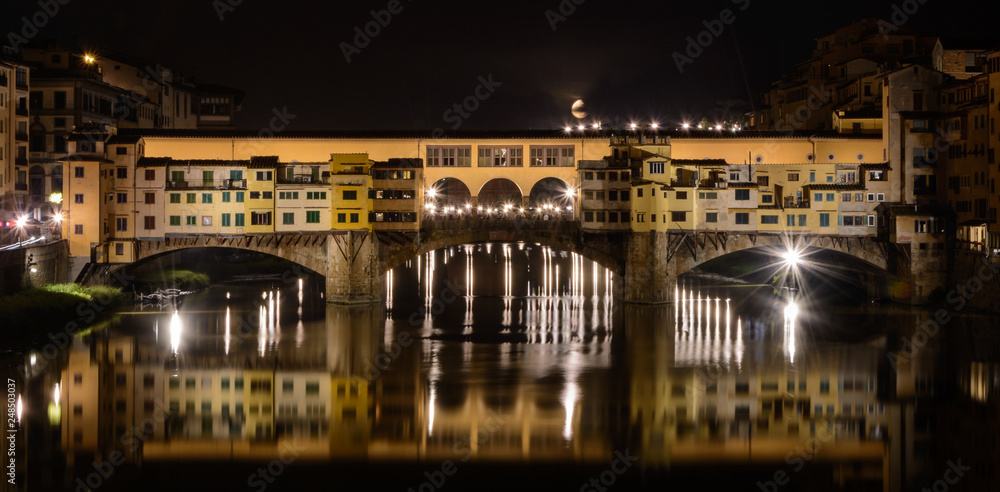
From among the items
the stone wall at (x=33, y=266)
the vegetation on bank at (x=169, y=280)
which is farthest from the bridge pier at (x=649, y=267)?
the stone wall at (x=33, y=266)

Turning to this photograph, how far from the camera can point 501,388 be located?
103ft

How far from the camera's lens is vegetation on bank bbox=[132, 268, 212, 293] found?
5212 centimetres

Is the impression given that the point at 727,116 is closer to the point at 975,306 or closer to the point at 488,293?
the point at 488,293

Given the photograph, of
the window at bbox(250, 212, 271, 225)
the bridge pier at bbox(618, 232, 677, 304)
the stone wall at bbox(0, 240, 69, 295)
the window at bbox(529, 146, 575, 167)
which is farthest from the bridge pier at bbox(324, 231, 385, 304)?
the bridge pier at bbox(618, 232, 677, 304)

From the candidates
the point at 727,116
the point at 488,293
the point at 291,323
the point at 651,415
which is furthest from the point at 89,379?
the point at 727,116

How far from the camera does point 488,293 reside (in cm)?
5788

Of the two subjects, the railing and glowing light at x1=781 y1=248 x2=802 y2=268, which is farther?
glowing light at x1=781 y1=248 x2=802 y2=268

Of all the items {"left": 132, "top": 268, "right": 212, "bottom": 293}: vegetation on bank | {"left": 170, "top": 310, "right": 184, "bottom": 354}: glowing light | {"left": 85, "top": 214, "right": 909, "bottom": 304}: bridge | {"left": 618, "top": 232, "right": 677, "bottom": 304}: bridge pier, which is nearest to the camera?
{"left": 170, "top": 310, "right": 184, "bottom": 354}: glowing light

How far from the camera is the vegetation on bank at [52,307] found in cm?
3656

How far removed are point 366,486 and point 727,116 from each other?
7516 cm

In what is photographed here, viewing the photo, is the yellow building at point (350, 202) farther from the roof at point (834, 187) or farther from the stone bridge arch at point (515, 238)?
the roof at point (834, 187)

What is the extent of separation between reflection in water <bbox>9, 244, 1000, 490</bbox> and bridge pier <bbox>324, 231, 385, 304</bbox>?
0.86 m

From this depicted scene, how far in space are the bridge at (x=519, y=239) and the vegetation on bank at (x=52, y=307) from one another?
2.48 metres

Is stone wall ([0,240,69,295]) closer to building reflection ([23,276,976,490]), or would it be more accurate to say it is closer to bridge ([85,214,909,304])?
bridge ([85,214,909,304])
